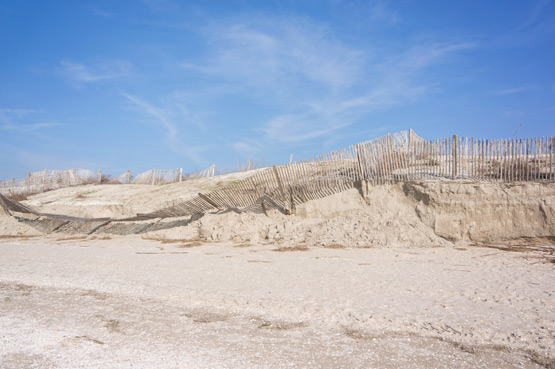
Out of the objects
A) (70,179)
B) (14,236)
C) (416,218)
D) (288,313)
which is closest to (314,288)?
(288,313)

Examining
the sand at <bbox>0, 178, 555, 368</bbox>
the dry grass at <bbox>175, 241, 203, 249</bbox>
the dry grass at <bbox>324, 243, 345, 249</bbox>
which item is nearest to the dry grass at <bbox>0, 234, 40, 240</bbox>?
the sand at <bbox>0, 178, 555, 368</bbox>

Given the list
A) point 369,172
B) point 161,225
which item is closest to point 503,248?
point 369,172

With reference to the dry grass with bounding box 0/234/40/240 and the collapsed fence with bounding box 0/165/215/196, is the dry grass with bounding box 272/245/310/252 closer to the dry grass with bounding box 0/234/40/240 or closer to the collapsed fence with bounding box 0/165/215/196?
the dry grass with bounding box 0/234/40/240

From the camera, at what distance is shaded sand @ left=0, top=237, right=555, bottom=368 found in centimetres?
312

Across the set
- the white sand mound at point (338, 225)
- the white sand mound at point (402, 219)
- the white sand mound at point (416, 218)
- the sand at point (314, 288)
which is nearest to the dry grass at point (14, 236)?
the sand at point (314, 288)

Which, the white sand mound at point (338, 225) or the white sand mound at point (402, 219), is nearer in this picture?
the white sand mound at point (402, 219)

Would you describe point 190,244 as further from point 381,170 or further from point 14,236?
point 14,236

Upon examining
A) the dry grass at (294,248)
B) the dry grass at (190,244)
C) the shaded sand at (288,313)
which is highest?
the dry grass at (294,248)

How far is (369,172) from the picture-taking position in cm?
951

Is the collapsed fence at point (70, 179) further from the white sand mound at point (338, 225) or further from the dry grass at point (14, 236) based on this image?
the white sand mound at point (338, 225)

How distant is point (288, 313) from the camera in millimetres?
4172

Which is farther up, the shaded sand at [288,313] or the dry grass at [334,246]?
the dry grass at [334,246]

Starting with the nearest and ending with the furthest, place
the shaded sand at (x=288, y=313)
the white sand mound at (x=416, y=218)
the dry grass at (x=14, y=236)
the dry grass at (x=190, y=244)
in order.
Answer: the shaded sand at (x=288, y=313) → the white sand mound at (x=416, y=218) → the dry grass at (x=190, y=244) → the dry grass at (x=14, y=236)

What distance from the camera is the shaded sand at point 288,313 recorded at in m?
3.12
